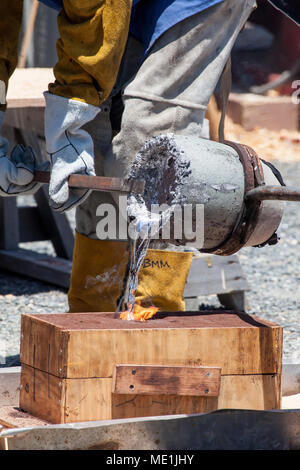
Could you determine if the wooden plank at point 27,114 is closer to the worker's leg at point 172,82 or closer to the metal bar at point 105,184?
the worker's leg at point 172,82

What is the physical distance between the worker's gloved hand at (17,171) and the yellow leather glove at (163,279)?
1.90 ft

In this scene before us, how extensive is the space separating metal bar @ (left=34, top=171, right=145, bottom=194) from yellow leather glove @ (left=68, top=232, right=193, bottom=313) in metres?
0.55

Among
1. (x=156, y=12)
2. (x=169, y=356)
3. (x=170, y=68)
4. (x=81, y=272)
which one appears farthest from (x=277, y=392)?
(x=156, y=12)

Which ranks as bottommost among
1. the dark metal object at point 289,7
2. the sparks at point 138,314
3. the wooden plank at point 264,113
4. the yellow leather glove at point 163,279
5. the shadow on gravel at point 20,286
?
the shadow on gravel at point 20,286

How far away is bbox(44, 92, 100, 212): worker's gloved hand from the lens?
2.84 meters

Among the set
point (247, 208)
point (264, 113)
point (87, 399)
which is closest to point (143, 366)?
point (87, 399)

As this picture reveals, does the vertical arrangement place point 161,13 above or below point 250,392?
above

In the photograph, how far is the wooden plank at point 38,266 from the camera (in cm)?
485

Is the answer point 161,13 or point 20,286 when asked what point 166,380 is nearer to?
point 161,13

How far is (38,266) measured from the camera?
496 centimetres

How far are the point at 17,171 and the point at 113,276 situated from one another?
0.62 meters

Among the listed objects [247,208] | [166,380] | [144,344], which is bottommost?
[166,380]

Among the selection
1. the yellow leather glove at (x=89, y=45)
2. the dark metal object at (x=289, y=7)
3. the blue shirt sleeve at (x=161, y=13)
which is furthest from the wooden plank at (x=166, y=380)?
the dark metal object at (x=289, y=7)

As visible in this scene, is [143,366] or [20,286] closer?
[143,366]
